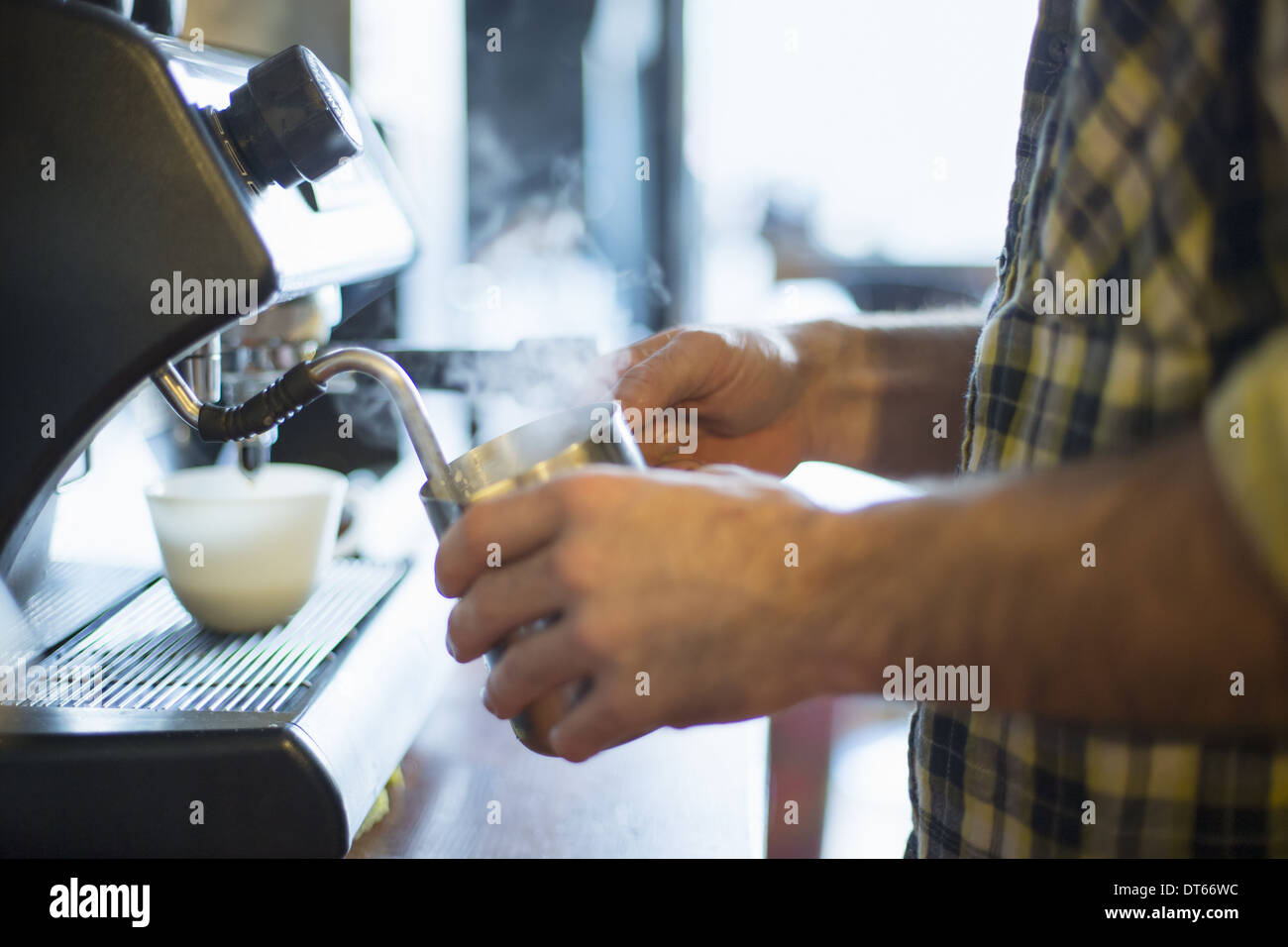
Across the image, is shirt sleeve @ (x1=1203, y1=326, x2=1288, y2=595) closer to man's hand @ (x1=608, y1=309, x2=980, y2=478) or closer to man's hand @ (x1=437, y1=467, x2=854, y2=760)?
man's hand @ (x1=437, y1=467, x2=854, y2=760)

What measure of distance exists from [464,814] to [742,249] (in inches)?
106

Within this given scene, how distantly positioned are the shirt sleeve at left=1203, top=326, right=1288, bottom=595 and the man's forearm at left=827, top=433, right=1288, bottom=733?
0.5 inches

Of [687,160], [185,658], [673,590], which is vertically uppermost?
[687,160]

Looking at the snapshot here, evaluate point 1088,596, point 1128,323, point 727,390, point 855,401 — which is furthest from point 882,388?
point 1088,596

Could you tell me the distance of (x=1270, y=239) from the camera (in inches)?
15.3

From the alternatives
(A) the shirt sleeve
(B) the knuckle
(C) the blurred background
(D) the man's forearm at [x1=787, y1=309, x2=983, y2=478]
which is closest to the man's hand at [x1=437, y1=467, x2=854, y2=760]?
(B) the knuckle

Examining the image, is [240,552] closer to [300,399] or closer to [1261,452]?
[300,399]

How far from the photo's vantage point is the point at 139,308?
0.45m

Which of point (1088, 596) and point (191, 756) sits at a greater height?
point (1088, 596)

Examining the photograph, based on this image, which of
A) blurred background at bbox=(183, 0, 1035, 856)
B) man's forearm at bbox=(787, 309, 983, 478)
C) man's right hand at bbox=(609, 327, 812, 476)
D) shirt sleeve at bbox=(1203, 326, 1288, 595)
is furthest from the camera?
blurred background at bbox=(183, 0, 1035, 856)

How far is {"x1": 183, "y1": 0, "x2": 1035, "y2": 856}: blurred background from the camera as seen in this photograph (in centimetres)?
162

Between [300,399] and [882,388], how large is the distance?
40 cm

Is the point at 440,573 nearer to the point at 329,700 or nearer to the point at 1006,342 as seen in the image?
the point at 329,700

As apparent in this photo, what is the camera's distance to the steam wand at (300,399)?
1.48ft
